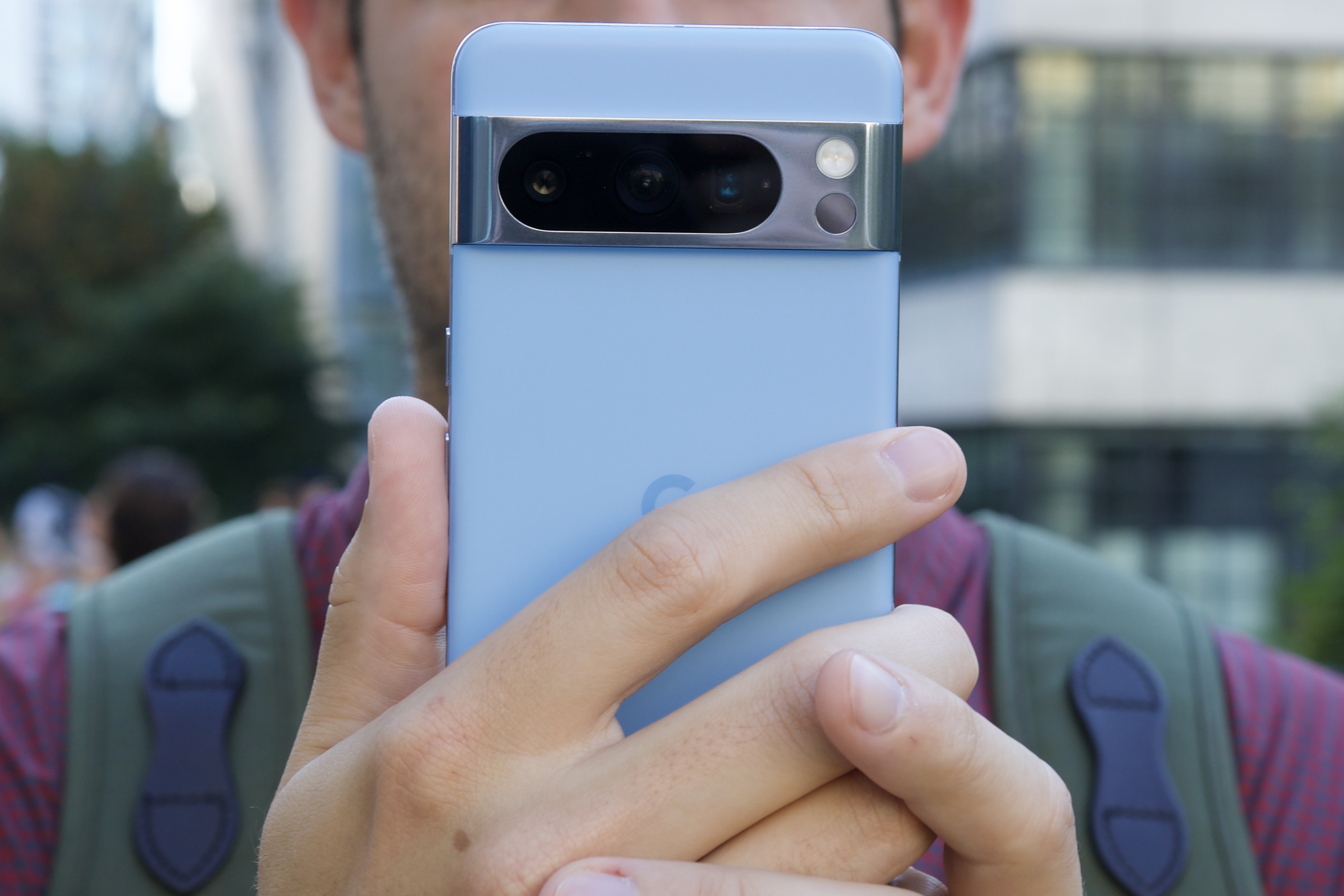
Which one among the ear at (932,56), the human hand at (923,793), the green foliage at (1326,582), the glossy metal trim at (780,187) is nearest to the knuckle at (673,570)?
the human hand at (923,793)

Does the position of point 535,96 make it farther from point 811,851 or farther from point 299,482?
point 299,482

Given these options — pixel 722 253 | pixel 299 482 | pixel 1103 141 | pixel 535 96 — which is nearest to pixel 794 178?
pixel 722 253

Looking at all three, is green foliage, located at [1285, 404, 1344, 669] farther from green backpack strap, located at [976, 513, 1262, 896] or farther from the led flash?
the led flash

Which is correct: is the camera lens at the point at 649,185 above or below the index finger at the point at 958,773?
above

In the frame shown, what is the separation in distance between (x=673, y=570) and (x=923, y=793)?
24cm

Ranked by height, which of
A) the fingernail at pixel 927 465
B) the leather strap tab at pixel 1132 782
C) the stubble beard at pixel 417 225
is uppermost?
the stubble beard at pixel 417 225

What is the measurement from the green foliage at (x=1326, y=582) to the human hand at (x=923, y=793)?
7.31 meters

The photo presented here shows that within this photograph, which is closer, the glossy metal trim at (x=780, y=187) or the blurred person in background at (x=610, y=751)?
the blurred person in background at (x=610, y=751)

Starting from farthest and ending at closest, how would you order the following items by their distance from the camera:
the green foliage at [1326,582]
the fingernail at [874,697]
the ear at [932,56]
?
the green foliage at [1326,582] → the ear at [932,56] → the fingernail at [874,697]

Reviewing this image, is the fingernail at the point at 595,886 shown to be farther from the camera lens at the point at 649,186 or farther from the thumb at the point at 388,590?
the camera lens at the point at 649,186

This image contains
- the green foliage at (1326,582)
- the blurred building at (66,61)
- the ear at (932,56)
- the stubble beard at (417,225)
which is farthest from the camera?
the blurred building at (66,61)

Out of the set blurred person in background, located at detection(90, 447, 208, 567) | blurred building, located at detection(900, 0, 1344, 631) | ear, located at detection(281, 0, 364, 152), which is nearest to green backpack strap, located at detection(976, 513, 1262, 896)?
ear, located at detection(281, 0, 364, 152)

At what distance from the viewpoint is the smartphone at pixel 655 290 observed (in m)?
1.11

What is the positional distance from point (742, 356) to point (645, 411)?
95mm
